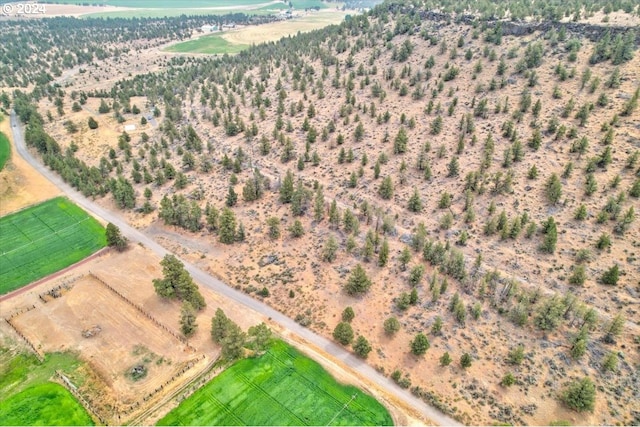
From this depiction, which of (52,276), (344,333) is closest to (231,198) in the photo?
(52,276)

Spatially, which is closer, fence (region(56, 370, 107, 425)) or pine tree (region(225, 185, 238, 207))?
fence (region(56, 370, 107, 425))

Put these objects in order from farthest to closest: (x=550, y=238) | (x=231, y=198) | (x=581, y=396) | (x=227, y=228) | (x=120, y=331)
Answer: (x=231, y=198), (x=227, y=228), (x=550, y=238), (x=120, y=331), (x=581, y=396)

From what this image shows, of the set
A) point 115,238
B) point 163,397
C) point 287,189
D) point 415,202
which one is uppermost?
point 415,202

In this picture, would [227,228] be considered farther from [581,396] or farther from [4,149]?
[4,149]

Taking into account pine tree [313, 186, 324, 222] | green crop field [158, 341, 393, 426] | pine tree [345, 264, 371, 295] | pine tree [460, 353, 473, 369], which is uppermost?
pine tree [313, 186, 324, 222]

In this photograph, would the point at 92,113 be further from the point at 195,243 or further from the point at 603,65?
the point at 603,65

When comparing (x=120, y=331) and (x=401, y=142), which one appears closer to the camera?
(x=120, y=331)

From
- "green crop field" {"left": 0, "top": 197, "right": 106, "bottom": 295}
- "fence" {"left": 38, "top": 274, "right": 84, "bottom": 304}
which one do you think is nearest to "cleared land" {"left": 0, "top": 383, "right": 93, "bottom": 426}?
"fence" {"left": 38, "top": 274, "right": 84, "bottom": 304}

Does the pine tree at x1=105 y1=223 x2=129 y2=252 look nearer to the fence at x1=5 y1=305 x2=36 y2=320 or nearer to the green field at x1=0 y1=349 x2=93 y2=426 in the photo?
the fence at x1=5 y1=305 x2=36 y2=320
